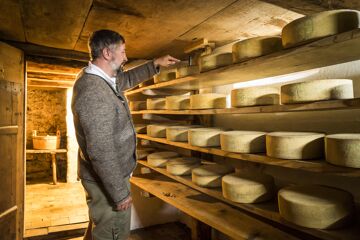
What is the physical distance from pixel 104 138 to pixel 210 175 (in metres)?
1.01

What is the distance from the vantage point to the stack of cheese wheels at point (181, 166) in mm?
2600

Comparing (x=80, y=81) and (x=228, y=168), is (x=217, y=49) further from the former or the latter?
(x=80, y=81)

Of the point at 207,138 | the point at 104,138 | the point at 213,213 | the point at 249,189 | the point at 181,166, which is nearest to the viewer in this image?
the point at 104,138

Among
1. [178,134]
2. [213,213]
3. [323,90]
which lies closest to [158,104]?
[178,134]

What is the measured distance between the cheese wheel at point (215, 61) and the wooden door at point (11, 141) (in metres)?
2.02

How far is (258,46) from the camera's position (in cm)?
174

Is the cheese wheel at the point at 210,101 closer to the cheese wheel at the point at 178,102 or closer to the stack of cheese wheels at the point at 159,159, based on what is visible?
the cheese wheel at the point at 178,102

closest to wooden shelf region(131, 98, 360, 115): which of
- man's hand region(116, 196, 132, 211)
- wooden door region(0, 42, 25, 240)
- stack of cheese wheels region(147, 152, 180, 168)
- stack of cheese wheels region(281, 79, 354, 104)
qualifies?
stack of cheese wheels region(281, 79, 354, 104)

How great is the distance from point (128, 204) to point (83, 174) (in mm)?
422

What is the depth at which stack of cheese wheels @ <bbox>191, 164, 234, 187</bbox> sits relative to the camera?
7.21 feet

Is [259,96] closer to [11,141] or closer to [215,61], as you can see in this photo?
[215,61]

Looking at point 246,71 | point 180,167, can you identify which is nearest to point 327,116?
point 246,71

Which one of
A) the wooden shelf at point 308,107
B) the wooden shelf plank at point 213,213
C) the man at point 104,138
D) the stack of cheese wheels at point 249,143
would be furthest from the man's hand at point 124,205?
the wooden shelf at point 308,107

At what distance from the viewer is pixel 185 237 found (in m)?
3.57
